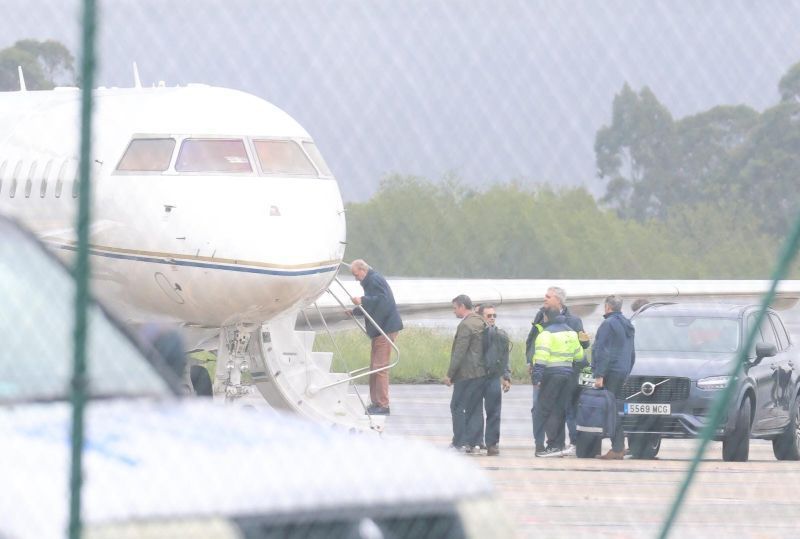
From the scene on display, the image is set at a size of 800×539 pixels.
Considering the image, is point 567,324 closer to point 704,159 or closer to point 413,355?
point 704,159

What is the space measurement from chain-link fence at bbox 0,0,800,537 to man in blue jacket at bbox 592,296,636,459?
0.17 feet

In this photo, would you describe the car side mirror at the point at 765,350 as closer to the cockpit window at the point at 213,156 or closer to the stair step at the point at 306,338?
the stair step at the point at 306,338

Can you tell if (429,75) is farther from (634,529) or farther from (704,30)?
(634,529)

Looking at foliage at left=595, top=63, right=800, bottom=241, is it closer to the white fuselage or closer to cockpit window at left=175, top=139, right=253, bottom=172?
the white fuselage

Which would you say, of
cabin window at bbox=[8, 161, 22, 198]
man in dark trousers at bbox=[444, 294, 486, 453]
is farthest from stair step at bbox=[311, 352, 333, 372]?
cabin window at bbox=[8, 161, 22, 198]

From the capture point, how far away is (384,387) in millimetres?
17516

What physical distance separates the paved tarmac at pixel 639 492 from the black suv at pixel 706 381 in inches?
11.1

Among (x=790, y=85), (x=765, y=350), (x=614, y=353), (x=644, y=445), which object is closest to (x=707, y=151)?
(x=790, y=85)

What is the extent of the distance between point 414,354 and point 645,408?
1206 centimetres

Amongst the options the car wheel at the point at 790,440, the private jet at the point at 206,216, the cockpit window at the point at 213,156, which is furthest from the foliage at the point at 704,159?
the car wheel at the point at 790,440

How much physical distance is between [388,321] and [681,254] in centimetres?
918

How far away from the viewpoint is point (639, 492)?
11.6 m

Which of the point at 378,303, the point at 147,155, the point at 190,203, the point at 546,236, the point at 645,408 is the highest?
the point at 147,155

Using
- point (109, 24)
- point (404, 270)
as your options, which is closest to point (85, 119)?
point (109, 24)
